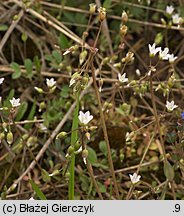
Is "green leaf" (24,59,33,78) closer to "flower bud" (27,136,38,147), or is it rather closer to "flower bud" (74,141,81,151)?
"flower bud" (27,136,38,147)

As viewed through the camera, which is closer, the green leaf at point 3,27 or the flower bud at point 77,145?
the flower bud at point 77,145

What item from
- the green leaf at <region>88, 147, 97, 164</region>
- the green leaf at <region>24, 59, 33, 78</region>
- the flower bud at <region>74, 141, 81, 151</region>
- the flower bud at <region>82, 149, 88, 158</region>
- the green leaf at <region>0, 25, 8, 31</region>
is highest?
the green leaf at <region>0, 25, 8, 31</region>

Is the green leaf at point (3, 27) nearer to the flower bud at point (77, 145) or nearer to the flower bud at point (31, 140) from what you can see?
the flower bud at point (31, 140)

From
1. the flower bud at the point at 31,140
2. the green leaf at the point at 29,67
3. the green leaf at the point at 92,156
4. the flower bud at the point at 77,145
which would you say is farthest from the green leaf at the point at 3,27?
the flower bud at the point at 77,145

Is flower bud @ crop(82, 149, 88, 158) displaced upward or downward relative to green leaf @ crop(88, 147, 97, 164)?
downward

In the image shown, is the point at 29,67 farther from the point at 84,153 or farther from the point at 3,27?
the point at 84,153

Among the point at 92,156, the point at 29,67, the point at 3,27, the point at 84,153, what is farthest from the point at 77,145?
the point at 3,27

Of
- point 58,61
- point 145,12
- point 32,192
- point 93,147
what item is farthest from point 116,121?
point 145,12

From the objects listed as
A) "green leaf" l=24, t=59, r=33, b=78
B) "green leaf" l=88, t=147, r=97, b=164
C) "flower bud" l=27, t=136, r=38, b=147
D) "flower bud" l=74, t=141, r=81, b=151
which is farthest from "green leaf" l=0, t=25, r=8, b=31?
"flower bud" l=74, t=141, r=81, b=151
